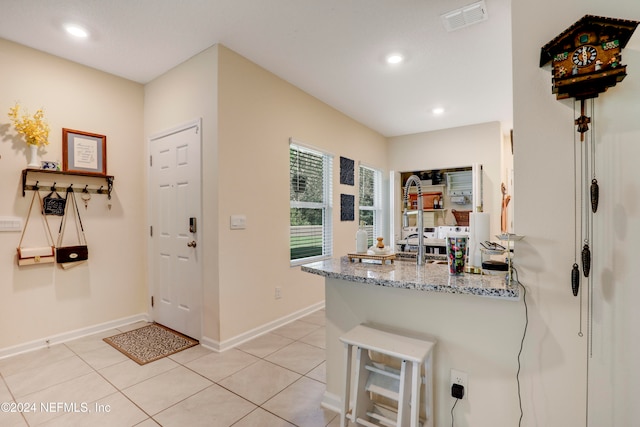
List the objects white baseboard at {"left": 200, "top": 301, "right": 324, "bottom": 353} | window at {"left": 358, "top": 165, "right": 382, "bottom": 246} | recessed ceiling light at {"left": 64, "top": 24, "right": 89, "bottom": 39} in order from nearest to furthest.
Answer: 1. recessed ceiling light at {"left": 64, "top": 24, "right": 89, "bottom": 39}
2. white baseboard at {"left": 200, "top": 301, "right": 324, "bottom": 353}
3. window at {"left": 358, "top": 165, "right": 382, "bottom": 246}

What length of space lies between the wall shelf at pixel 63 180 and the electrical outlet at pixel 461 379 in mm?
3536

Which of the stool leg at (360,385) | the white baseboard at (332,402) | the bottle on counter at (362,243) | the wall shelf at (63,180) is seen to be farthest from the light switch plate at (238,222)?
the stool leg at (360,385)

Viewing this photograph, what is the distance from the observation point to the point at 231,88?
2.81m

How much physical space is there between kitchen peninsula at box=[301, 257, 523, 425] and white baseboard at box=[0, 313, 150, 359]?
2609 millimetres

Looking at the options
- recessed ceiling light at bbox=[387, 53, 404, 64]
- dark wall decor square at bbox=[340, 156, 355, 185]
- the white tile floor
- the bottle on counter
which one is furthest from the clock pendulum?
dark wall decor square at bbox=[340, 156, 355, 185]

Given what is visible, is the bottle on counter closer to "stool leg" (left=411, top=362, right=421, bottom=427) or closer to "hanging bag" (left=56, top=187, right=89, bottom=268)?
"stool leg" (left=411, top=362, right=421, bottom=427)

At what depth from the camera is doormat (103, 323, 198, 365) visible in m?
2.60

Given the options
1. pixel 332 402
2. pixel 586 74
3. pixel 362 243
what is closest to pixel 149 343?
pixel 332 402

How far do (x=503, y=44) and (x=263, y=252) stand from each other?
9.79ft

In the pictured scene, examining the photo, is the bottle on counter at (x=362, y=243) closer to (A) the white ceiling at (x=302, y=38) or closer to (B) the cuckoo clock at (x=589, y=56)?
(B) the cuckoo clock at (x=589, y=56)

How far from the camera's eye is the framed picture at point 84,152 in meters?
2.90

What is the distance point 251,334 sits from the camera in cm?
298

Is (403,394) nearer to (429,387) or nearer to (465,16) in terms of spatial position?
(429,387)

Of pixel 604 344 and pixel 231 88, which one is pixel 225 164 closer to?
pixel 231 88
